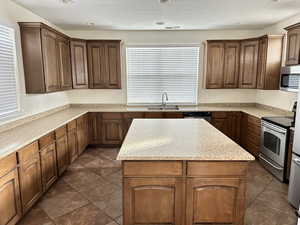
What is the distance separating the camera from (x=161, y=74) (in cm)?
511

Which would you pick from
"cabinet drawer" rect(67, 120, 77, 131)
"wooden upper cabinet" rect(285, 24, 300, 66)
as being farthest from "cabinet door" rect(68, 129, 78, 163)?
"wooden upper cabinet" rect(285, 24, 300, 66)

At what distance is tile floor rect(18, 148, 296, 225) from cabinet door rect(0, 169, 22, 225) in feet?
0.79

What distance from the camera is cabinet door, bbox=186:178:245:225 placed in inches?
72.6

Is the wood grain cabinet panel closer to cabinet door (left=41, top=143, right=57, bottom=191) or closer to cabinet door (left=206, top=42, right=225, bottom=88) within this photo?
cabinet door (left=41, top=143, right=57, bottom=191)

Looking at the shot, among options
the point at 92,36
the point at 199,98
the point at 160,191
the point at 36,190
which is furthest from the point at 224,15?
the point at 36,190

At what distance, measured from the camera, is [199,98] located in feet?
17.0

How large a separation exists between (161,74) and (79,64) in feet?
6.28

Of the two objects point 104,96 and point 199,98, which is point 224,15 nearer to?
point 199,98

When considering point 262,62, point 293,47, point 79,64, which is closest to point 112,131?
point 79,64

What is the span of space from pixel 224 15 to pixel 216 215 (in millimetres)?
3280

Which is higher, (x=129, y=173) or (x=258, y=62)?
(x=258, y=62)

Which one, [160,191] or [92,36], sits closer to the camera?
[160,191]

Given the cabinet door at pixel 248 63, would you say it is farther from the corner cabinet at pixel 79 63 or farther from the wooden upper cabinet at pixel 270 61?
the corner cabinet at pixel 79 63

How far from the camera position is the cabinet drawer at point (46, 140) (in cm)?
262
